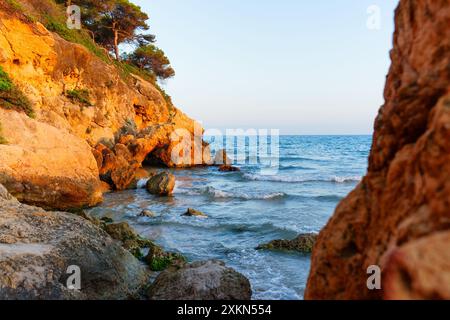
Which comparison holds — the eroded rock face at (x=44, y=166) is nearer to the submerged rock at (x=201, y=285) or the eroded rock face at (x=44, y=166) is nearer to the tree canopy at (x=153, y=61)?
the submerged rock at (x=201, y=285)

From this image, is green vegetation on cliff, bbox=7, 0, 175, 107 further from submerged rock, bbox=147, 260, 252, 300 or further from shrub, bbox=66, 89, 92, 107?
submerged rock, bbox=147, 260, 252, 300

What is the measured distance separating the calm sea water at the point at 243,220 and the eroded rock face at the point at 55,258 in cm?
246

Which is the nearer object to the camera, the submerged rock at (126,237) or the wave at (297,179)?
the submerged rock at (126,237)

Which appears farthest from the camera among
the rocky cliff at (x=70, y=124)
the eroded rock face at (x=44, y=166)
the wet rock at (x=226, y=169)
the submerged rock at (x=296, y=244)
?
the wet rock at (x=226, y=169)

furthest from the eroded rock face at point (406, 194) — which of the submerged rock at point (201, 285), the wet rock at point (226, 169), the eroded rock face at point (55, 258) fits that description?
the wet rock at point (226, 169)

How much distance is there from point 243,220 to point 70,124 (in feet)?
40.0

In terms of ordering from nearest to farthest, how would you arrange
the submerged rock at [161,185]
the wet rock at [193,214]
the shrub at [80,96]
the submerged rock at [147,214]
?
1. the submerged rock at [147,214]
2. the wet rock at [193,214]
3. the submerged rock at [161,185]
4. the shrub at [80,96]

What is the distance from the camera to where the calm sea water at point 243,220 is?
8.12 metres

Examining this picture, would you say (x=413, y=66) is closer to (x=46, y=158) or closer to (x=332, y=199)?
(x=46, y=158)

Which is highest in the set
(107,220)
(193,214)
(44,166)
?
(44,166)

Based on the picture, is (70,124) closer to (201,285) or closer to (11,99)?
(11,99)

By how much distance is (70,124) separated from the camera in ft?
66.8

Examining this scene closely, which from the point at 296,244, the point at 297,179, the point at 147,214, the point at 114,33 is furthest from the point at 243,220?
the point at 114,33

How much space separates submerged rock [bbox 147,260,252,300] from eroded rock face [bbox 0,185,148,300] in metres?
0.52
